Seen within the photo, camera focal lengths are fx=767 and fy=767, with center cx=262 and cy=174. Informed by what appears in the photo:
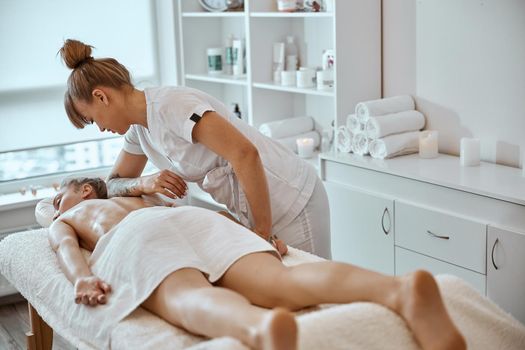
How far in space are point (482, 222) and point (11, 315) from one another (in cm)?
221

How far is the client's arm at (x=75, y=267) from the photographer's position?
2012 mm

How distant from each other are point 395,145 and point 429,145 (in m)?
0.13

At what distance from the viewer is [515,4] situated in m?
2.81

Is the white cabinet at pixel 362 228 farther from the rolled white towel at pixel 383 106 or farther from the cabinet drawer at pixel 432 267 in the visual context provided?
the rolled white towel at pixel 383 106

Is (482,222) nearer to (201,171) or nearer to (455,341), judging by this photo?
(201,171)

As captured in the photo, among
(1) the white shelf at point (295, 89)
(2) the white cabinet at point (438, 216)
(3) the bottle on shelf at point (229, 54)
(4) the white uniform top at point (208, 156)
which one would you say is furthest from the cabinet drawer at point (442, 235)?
(3) the bottle on shelf at point (229, 54)

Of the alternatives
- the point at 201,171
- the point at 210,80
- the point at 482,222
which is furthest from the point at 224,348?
the point at 210,80

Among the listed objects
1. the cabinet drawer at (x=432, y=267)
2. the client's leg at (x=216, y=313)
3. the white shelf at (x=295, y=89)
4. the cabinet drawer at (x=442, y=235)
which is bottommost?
the cabinet drawer at (x=432, y=267)

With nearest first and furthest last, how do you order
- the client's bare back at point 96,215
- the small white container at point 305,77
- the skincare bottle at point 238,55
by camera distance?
the client's bare back at point 96,215 < the small white container at point 305,77 < the skincare bottle at point 238,55

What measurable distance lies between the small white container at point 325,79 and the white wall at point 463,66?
24 cm

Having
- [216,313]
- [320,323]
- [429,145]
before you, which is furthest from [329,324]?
[429,145]

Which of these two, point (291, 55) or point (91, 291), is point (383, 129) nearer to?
point (291, 55)

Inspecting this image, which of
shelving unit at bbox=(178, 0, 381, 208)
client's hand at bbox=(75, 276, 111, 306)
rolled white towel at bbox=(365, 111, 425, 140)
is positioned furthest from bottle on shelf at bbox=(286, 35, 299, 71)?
client's hand at bbox=(75, 276, 111, 306)

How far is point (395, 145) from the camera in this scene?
3.11 m
